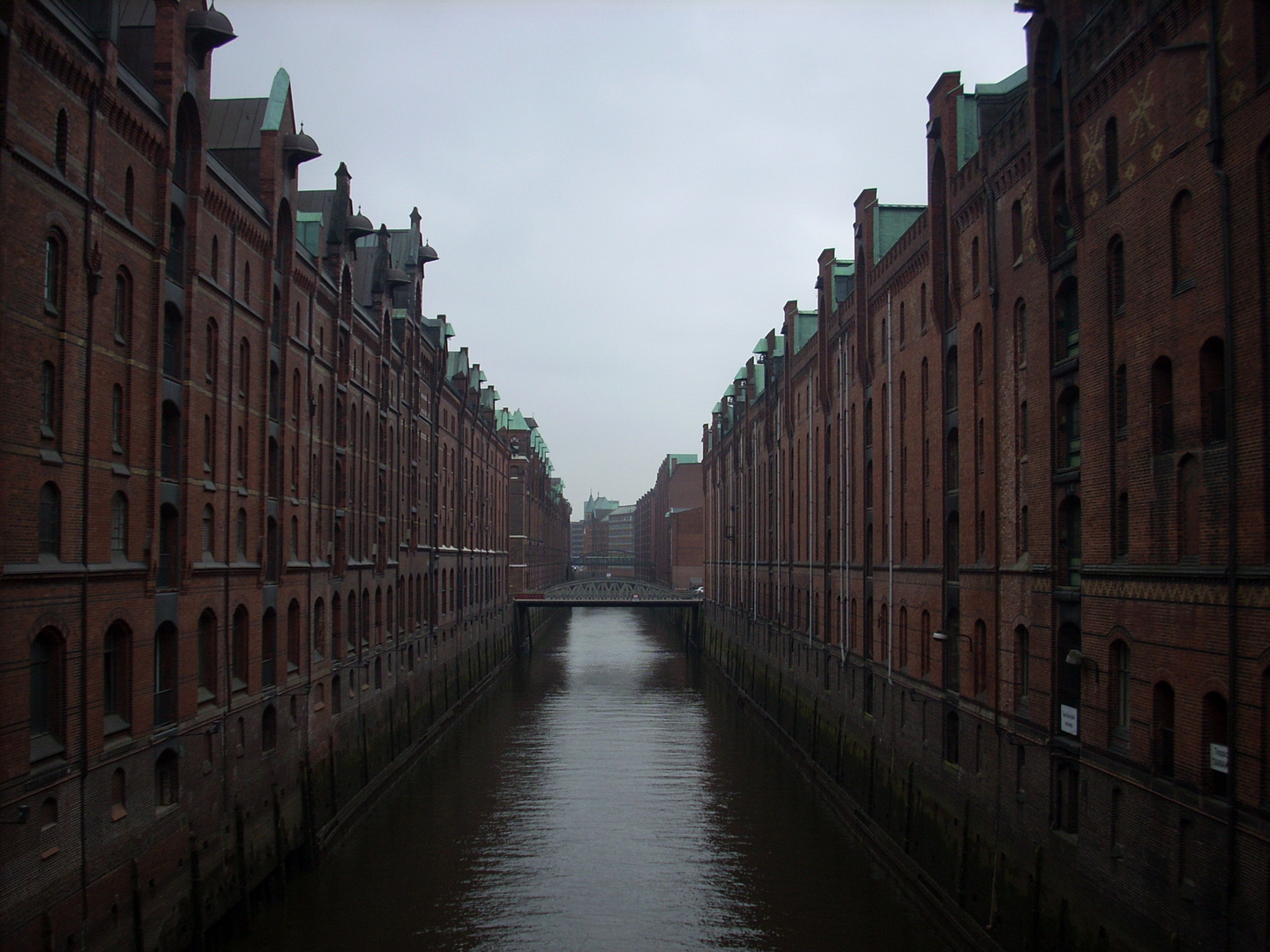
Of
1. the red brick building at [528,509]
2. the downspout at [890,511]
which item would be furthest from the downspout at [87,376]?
the red brick building at [528,509]

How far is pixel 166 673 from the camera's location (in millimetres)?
18375

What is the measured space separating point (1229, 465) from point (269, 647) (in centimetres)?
1906

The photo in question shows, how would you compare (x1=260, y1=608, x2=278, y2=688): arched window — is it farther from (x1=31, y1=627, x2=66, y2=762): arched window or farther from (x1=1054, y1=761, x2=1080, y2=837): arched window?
(x1=1054, y1=761, x2=1080, y2=837): arched window

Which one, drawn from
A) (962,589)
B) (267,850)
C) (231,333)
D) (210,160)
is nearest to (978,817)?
(962,589)

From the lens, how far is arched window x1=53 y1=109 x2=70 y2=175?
47.4 feet

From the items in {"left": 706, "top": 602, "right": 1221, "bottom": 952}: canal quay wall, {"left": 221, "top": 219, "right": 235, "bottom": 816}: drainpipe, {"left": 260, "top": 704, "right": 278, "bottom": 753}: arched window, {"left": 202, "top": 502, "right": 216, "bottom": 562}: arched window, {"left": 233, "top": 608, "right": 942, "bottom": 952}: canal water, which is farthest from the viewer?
{"left": 260, "top": 704, "right": 278, "bottom": 753}: arched window

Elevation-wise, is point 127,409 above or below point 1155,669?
above

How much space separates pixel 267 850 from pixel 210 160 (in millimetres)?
13243

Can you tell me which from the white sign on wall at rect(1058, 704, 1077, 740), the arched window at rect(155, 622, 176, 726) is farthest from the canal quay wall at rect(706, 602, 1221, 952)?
the arched window at rect(155, 622, 176, 726)

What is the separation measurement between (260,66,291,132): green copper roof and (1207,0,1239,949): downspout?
59.7ft

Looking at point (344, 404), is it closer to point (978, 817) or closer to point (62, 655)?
point (62, 655)

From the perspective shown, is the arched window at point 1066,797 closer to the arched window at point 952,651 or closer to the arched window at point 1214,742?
the arched window at point 1214,742

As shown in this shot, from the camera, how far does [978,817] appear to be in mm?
20234

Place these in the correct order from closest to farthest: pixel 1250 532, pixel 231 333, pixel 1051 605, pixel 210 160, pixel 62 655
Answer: pixel 1250 532
pixel 62 655
pixel 1051 605
pixel 210 160
pixel 231 333
